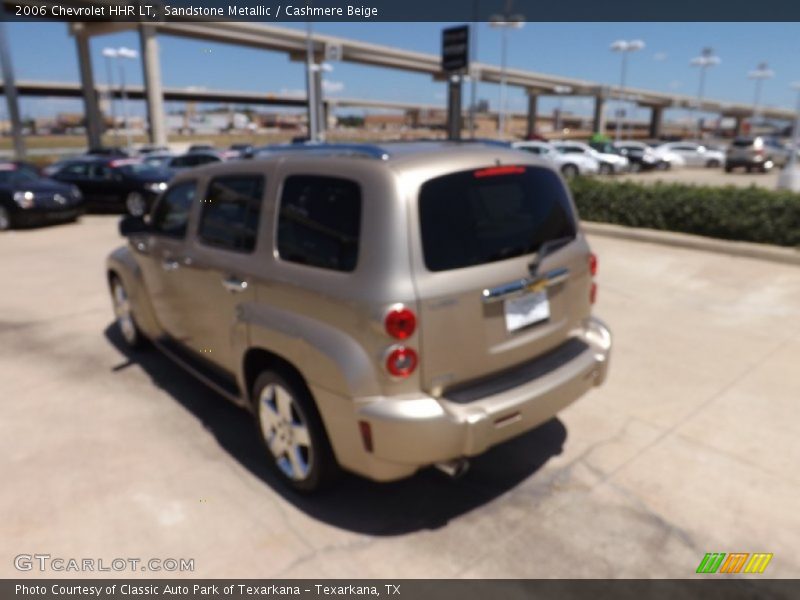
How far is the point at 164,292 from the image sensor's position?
439 centimetres

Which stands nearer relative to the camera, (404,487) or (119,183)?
(404,487)

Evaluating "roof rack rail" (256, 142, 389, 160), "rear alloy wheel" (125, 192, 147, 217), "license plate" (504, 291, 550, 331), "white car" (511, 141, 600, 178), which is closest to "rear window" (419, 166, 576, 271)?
"license plate" (504, 291, 550, 331)

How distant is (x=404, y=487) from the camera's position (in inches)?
136

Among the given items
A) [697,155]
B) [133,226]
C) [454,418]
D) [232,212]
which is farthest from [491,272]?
[697,155]

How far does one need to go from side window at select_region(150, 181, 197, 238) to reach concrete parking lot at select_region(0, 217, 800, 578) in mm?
1296

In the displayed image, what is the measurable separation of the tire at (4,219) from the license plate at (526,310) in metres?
13.2

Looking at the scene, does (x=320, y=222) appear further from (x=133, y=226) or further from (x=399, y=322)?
(x=133, y=226)

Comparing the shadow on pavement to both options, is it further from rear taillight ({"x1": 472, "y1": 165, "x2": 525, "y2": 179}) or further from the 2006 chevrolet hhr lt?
rear taillight ({"x1": 472, "y1": 165, "x2": 525, "y2": 179})

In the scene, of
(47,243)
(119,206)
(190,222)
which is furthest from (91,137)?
(190,222)

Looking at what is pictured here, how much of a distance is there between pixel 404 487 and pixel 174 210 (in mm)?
2578

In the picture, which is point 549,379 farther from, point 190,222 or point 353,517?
point 190,222

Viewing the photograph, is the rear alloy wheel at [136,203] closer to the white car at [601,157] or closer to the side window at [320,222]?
the side window at [320,222]

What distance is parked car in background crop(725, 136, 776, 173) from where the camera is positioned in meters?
28.2

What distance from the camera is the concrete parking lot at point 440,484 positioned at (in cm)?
290
